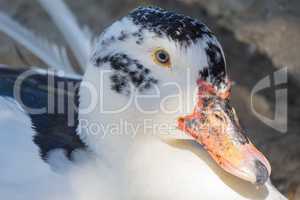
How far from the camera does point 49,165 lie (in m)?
2.13

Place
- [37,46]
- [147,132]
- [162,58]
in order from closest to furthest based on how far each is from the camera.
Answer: [162,58]
[147,132]
[37,46]

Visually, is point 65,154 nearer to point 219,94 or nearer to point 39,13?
point 219,94

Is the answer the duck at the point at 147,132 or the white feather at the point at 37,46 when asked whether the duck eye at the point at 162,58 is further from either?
the white feather at the point at 37,46

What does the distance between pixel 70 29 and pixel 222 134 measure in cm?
151

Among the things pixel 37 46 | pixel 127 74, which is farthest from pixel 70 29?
pixel 127 74

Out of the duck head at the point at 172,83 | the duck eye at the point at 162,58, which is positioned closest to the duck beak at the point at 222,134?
the duck head at the point at 172,83

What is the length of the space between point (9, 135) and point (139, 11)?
0.53m

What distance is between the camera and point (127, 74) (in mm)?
2123

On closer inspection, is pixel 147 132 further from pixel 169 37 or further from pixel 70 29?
pixel 70 29

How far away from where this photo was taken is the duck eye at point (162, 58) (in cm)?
205

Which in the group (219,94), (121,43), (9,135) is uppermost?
(121,43)

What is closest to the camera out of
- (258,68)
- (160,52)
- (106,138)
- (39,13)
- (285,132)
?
(160,52)

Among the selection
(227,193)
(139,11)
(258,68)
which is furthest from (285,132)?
(139,11)

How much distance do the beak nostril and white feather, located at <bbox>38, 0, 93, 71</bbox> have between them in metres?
1.48
